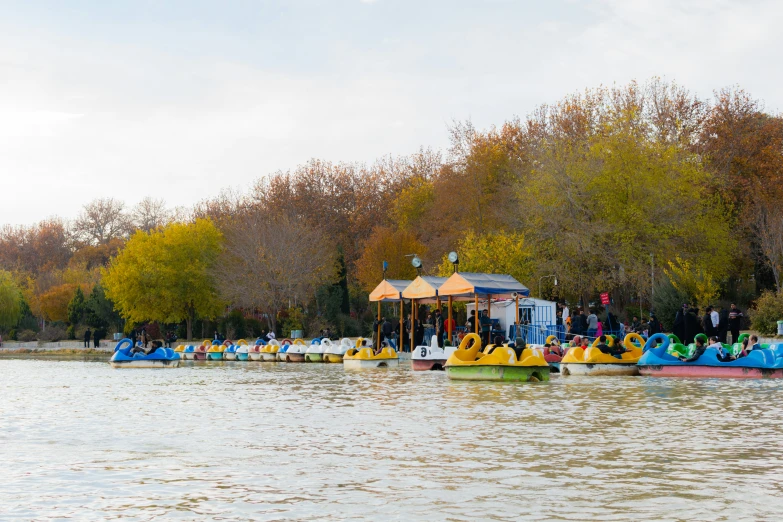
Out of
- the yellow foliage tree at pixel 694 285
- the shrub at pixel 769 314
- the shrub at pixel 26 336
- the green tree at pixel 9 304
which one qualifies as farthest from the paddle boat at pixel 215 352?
the green tree at pixel 9 304

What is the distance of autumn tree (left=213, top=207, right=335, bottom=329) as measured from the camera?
212ft

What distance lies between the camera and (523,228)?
5725 cm

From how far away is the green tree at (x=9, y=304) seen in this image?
Result: 7600 cm

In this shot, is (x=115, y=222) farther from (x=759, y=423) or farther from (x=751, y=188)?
(x=759, y=423)

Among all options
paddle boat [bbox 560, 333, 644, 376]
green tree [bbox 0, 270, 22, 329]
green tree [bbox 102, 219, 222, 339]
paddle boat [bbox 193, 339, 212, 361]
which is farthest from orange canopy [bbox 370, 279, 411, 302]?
green tree [bbox 0, 270, 22, 329]

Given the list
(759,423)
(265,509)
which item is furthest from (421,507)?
(759,423)

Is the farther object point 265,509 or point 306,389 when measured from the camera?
point 306,389

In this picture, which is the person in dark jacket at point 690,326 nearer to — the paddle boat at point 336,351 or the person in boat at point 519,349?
the person in boat at point 519,349

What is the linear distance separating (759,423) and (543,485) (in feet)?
22.2

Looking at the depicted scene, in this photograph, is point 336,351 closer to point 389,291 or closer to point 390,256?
point 389,291

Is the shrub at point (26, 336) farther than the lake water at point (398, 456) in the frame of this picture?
Yes

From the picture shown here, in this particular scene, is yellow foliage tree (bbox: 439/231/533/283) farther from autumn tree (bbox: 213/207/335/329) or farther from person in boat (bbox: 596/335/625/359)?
person in boat (bbox: 596/335/625/359)

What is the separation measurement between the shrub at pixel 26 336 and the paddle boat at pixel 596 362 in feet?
185

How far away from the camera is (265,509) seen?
8117 millimetres
